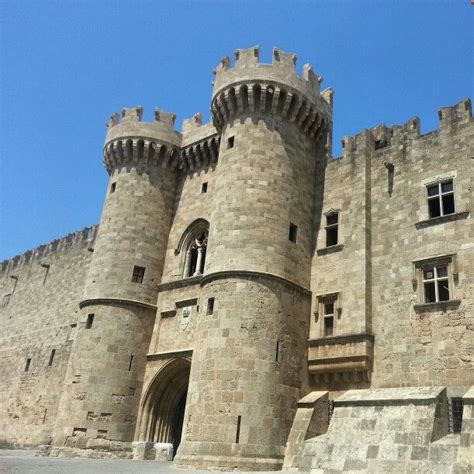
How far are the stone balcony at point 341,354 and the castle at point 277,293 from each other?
5 centimetres

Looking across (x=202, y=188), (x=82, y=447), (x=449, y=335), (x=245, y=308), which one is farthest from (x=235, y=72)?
(x=82, y=447)

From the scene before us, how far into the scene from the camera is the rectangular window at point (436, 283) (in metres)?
14.1

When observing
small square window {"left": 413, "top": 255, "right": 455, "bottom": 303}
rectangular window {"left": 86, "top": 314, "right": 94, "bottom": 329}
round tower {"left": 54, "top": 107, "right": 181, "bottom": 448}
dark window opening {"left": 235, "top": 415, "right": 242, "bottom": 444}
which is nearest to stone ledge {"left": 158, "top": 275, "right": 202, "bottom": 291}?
round tower {"left": 54, "top": 107, "right": 181, "bottom": 448}

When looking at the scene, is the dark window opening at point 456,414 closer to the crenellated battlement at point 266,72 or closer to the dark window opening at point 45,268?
the crenellated battlement at point 266,72

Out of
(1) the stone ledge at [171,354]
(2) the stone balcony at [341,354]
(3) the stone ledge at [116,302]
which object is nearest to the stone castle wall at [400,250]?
(2) the stone balcony at [341,354]

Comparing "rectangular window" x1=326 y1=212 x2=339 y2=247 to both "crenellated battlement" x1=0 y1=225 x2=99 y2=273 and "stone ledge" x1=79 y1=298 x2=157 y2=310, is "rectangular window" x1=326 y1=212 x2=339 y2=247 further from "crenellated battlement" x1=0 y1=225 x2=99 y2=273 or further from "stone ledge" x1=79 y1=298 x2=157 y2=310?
"crenellated battlement" x1=0 y1=225 x2=99 y2=273

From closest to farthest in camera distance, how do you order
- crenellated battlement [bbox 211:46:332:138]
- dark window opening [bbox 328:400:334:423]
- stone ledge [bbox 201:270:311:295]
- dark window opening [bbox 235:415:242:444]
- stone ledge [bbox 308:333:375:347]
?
dark window opening [bbox 235:415:242:444], stone ledge [bbox 308:333:375:347], dark window opening [bbox 328:400:334:423], stone ledge [bbox 201:270:311:295], crenellated battlement [bbox 211:46:332:138]

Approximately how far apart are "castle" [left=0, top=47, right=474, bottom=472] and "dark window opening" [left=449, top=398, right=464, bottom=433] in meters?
0.03

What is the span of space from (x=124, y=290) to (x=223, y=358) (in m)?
5.92

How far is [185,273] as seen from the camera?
19.2 meters

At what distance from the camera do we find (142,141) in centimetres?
2100

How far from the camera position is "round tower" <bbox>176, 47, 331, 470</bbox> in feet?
45.6

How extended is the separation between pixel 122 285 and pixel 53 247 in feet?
38.4

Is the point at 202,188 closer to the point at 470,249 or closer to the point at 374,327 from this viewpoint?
the point at 374,327
